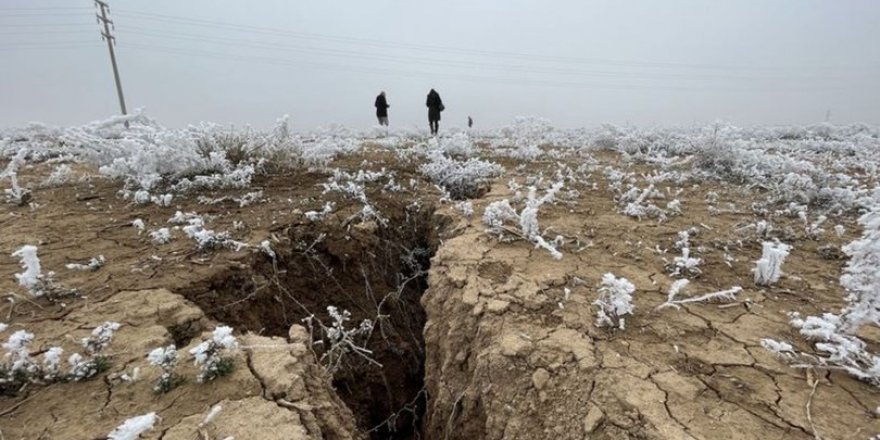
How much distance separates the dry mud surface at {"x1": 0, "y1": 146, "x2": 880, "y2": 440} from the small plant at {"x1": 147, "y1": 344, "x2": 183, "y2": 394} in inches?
1.7

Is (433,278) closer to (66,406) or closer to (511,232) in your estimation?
(511,232)

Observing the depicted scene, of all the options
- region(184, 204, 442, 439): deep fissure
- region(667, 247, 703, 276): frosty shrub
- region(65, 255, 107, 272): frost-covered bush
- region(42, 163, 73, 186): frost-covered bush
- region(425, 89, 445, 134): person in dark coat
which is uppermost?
region(425, 89, 445, 134): person in dark coat

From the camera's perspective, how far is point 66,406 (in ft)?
6.52

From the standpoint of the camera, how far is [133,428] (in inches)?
69.1

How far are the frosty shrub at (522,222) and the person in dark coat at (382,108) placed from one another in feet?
32.4

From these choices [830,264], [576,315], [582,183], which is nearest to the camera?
[576,315]

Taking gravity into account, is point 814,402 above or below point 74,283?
below

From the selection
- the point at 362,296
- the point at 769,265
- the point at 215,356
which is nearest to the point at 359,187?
the point at 362,296

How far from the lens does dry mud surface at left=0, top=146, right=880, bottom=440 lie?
194 cm

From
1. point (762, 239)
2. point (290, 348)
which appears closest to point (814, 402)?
point (762, 239)

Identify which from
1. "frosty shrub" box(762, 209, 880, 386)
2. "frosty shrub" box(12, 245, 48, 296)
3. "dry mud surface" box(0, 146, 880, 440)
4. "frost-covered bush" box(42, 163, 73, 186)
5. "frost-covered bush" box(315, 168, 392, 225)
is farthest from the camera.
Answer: "frost-covered bush" box(42, 163, 73, 186)

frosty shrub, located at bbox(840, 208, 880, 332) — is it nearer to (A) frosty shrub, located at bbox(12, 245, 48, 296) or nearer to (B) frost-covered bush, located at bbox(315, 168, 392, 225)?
(B) frost-covered bush, located at bbox(315, 168, 392, 225)

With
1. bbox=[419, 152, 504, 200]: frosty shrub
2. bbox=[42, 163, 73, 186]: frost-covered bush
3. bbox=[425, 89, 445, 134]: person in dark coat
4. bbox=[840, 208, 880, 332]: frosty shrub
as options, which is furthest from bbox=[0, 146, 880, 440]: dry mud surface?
bbox=[425, 89, 445, 134]: person in dark coat

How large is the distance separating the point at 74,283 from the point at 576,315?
3.10 meters
